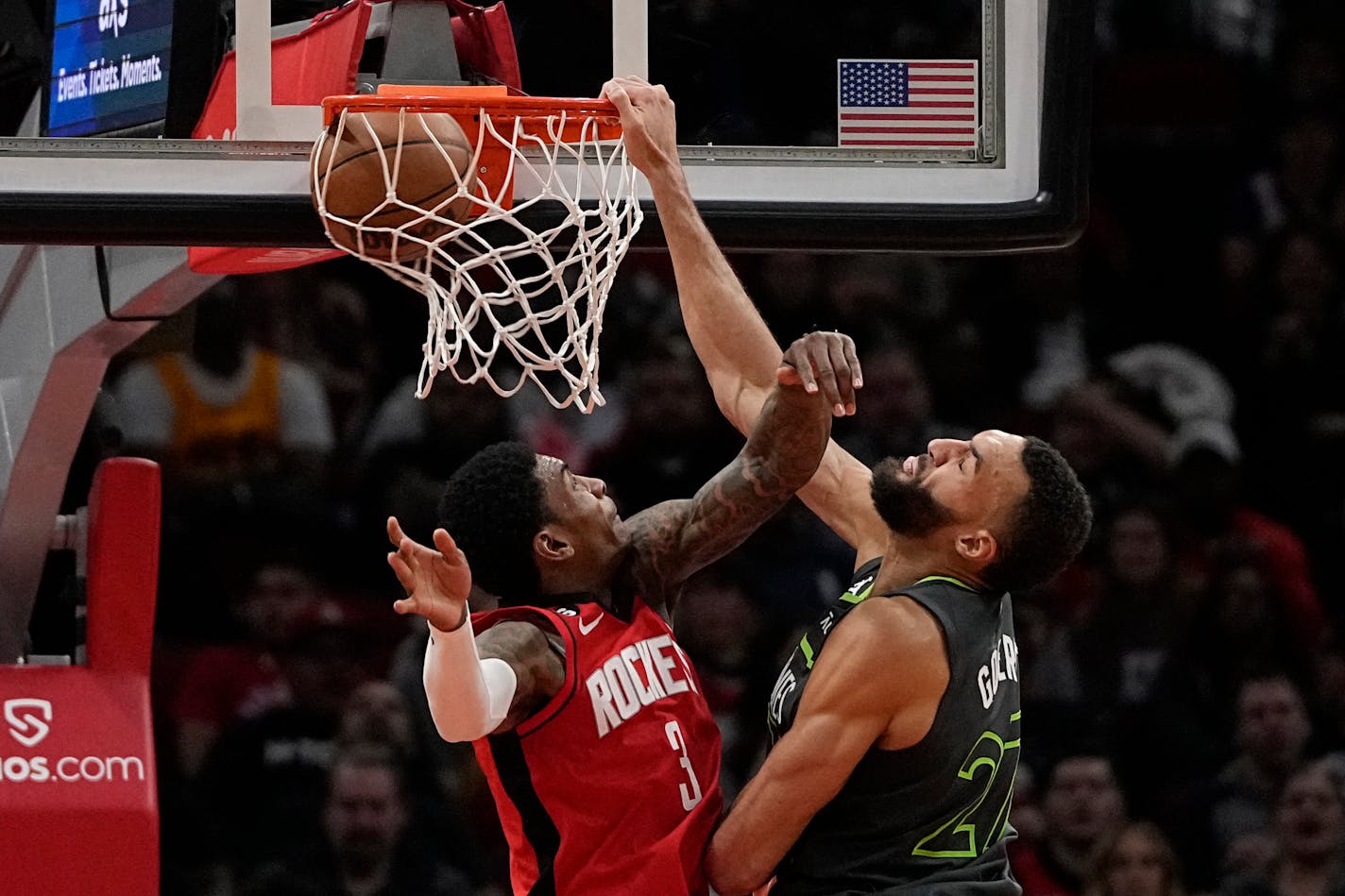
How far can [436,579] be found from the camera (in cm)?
267

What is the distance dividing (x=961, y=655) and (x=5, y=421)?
2.28 metres

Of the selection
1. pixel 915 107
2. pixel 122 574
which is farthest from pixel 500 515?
pixel 122 574

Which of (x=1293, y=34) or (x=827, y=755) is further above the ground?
(x=1293, y=34)

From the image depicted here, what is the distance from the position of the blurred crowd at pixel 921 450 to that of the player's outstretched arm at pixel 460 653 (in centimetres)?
267

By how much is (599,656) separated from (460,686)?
48 centimetres

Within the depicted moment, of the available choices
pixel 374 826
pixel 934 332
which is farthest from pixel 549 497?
pixel 934 332

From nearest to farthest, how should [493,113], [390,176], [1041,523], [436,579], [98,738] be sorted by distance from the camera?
[436,579]
[390,176]
[493,113]
[1041,523]
[98,738]

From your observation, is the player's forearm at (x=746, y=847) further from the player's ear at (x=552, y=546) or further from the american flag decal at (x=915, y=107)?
the american flag decal at (x=915, y=107)

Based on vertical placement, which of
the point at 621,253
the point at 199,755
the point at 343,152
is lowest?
the point at 199,755

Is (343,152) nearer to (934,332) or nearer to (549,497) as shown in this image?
(549,497)

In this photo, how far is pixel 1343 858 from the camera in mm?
5938

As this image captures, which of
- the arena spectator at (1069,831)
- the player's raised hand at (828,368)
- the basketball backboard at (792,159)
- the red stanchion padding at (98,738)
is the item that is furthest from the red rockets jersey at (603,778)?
the arena spectator at (1069,831)

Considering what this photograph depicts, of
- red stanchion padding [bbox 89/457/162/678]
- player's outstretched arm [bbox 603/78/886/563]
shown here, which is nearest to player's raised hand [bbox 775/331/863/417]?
player's outstretched arm [bbox 603/78/886/563]

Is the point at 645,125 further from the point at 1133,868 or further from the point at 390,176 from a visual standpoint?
the point at 1133,868
